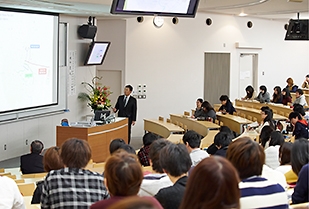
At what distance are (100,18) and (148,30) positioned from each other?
1573mm

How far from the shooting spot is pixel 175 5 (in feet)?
21.6

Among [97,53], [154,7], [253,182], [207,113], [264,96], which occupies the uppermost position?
[154,7]

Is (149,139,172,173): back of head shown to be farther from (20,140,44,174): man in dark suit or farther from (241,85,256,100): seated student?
(241,85,256,100): seated student

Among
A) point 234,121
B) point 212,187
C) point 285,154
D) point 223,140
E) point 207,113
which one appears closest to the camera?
point 212,187

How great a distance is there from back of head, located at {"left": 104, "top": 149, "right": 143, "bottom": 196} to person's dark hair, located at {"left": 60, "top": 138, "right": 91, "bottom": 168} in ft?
2.27

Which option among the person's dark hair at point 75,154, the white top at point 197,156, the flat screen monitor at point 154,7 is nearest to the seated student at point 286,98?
the flat screen monitor at point 154,7

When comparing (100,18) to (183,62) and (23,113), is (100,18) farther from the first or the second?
(23,113)

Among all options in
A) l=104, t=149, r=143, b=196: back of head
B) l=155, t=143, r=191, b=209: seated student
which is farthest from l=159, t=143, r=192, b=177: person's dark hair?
l=104, t=149, r=143, b=196: back of head

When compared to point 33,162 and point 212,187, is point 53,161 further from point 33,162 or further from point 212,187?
point 33,162

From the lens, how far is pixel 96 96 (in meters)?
12.7

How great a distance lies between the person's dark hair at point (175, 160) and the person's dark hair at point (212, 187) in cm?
121

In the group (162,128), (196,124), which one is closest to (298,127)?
(196,124)

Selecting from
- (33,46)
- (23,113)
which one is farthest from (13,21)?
(23,113)

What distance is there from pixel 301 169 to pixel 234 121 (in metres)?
8.68
